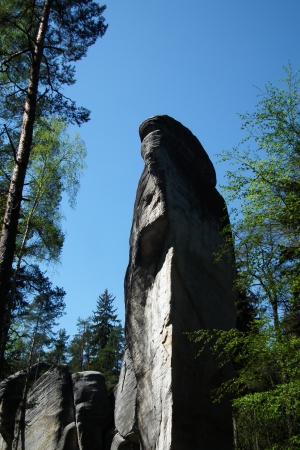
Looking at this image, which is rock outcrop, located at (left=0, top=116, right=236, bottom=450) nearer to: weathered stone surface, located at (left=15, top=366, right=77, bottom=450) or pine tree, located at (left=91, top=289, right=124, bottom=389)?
weathered stone surface, located at (left=15, top=366, right=77, bottom=450)

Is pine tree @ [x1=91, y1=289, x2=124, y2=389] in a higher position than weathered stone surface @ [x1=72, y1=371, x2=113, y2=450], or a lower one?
higher

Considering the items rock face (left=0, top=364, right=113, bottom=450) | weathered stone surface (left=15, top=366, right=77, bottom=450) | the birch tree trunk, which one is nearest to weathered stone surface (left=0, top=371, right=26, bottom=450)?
rock face (left=0, top=364, right=113, bottom=450)

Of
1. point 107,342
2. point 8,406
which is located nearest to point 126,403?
point 8,406

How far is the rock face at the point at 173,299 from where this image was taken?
9.55 m

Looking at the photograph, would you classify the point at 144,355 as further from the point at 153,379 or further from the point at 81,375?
the point at 81,375

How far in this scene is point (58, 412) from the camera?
14898 millimetres

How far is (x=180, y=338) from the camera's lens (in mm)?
9891

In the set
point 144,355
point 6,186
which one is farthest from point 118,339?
point 144,355

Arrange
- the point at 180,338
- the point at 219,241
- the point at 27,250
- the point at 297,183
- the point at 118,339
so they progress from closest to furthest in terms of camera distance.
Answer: the point at 297,183 < the point at 180,338 < the point at 219,241 < the point at 27,250 < the point at 118,339

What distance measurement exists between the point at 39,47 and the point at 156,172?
3845 millimetres

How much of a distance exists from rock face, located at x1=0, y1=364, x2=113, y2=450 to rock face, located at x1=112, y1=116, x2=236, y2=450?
126 centimetres

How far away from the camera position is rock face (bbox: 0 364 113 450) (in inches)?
560

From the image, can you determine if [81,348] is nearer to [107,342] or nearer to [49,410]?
[107,342]

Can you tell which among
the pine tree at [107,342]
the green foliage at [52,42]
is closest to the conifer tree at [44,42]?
the green foliage at [52,42]
